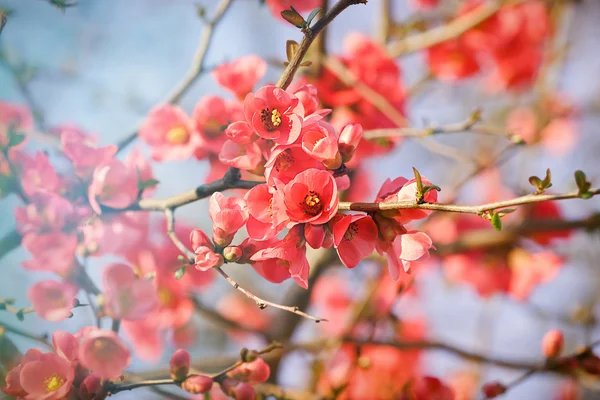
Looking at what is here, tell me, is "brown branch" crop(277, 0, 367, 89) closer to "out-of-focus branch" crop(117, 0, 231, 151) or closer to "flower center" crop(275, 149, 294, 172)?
"flower center" crop(275, 149, 294, 172)

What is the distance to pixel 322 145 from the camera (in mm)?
459

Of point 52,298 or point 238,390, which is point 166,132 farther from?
point 238,390

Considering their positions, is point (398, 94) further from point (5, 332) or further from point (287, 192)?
point (5, 332)

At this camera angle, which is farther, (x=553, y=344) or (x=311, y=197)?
(x=553, y=344)

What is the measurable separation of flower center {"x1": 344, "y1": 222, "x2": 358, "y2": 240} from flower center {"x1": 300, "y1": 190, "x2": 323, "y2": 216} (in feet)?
0.14

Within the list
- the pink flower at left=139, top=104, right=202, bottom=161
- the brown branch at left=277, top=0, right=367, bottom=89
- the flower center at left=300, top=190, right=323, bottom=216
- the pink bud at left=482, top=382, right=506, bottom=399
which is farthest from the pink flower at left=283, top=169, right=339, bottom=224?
the pink bud at left=482, top=382, right=506, bottom=399

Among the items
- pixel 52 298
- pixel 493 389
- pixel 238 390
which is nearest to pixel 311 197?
pixel 238 390

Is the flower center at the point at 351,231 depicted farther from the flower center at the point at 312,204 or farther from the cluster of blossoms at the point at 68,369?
the cluster of blossoms at the point at 68,369

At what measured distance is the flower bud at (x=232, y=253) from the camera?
491mm

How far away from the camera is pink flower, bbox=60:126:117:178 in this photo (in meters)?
0.60

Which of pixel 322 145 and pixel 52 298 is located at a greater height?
pixel 322 145

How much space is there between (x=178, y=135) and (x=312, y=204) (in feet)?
1.15

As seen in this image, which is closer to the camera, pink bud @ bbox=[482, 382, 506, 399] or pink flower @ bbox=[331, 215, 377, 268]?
pink flower @ bbox=[331, 215, 377, 268]

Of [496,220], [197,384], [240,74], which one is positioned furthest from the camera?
[240,74]
